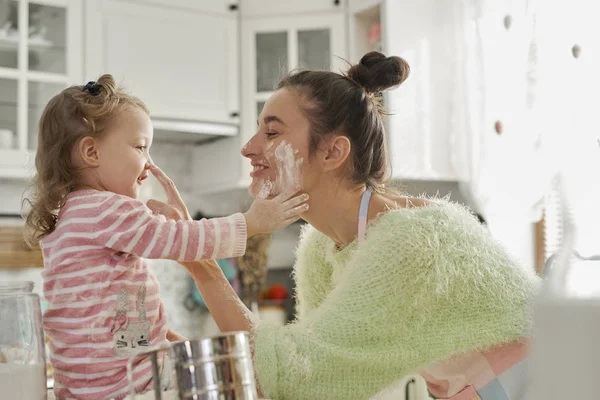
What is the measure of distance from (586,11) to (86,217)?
193cm

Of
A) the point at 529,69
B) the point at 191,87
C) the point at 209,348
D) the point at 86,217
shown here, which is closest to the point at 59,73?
the point at 191,87

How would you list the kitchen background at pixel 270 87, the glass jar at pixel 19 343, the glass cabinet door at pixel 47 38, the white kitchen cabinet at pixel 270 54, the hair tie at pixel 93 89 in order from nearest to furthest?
the glass jar at pixel 19 343 → the hair tie at pixel 93 89 → the kitchen background at pixel 270 87 → the glass cabinet door at pixel 47 38 → the white kitchen cabinet at pixel 270 54

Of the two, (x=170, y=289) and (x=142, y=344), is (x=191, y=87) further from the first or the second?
(x=142, y=344)

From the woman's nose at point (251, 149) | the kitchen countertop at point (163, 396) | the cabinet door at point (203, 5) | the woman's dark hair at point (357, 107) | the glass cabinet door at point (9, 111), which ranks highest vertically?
the cabinet door at point (203, 5)

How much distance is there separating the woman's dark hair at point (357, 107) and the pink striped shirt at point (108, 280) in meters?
0.31

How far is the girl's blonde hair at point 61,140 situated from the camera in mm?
1181

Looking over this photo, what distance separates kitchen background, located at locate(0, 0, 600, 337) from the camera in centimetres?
281

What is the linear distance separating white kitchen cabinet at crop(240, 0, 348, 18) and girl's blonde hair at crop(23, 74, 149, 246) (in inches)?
87.1

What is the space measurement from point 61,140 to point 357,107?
1.77ft

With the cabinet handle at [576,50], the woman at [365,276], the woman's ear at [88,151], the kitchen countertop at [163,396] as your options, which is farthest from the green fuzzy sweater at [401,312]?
the cabinet handle at [576,50]

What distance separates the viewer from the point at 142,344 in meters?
1.08

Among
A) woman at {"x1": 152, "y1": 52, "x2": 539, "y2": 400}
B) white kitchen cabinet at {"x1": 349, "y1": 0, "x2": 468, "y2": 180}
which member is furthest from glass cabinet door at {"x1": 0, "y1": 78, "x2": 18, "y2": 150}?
woman at {"x1": 152, "y1": 52, "x2": 539, "y2": 400}

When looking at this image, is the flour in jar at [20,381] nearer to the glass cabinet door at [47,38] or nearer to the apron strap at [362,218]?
the apron strap at [362,218]

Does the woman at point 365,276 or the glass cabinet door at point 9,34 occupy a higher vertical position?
the glass cabinet door at point 9,34
